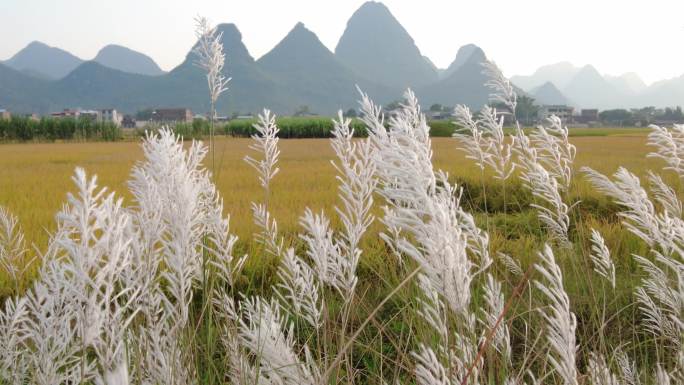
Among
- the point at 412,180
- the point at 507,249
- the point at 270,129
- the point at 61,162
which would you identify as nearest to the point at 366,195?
the point at 270,129

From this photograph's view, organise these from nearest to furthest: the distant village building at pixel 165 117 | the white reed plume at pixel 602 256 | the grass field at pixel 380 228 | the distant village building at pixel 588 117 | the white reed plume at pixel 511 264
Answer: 1. the white reed plume at pixel 602 256
2. the white reed plume at pixel 511 264
3. the grass field at pixel 380 228
4. the distant village building at pixel 165 117
5. the distant village building at pixel 588 117

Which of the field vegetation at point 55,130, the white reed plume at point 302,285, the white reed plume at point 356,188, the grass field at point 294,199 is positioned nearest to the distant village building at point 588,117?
the field vegetation at point 55,130

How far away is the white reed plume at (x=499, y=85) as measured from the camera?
1.90 metres

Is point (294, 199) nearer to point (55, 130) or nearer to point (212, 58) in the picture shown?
point (212, 58)

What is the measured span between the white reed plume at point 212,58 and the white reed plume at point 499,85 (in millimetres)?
902

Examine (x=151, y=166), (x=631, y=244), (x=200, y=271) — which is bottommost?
(x=631, y=244)

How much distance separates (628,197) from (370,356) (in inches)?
70.2

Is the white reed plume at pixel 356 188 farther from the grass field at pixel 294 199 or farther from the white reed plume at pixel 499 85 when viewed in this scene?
the grass field at pixel 294 199

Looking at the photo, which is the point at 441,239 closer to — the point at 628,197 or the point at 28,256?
the point at 628,197

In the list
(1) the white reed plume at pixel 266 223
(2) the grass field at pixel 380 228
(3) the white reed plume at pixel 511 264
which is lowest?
(2) the grass field at pixel 380 228

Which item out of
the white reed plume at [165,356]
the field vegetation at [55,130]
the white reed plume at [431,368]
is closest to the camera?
the white reed plume at [431,368]

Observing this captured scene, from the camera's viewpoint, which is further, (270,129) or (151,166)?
(270,129)

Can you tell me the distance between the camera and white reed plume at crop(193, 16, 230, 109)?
1.48m

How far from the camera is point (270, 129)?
1543 mm
